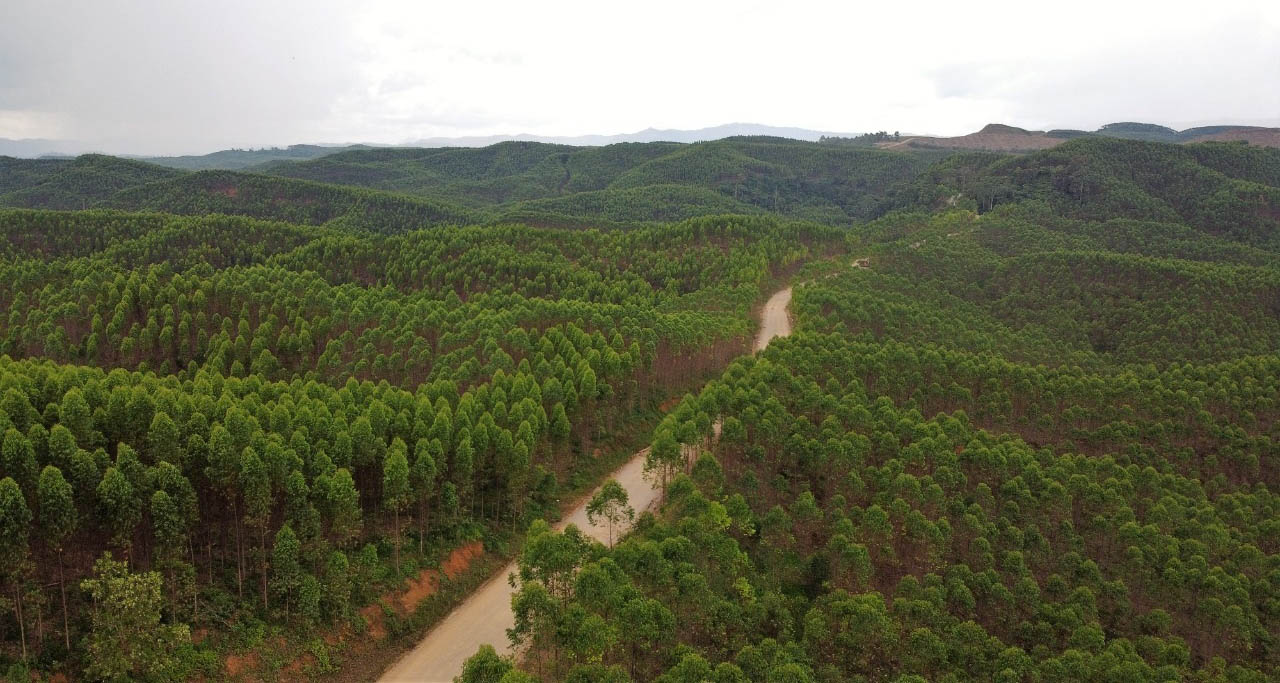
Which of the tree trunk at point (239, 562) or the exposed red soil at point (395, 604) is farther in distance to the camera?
the tree trunk at point (239, 562)

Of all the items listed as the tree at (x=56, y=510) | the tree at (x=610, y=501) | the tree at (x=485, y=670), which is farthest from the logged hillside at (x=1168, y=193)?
the tree at (x=56, y=510)

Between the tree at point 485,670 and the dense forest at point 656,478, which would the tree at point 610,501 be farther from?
the tree at point 485,670

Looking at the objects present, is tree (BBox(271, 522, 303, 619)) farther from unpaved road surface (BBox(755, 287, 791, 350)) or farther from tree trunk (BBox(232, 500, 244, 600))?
unpaved road surface (BBox(755, 287, 791, 350))

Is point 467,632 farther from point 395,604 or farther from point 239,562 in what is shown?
point 239,562

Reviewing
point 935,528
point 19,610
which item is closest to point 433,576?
point 19,610

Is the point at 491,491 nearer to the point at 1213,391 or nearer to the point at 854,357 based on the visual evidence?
the point at 854,357

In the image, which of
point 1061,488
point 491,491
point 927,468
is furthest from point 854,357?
point 491,491
